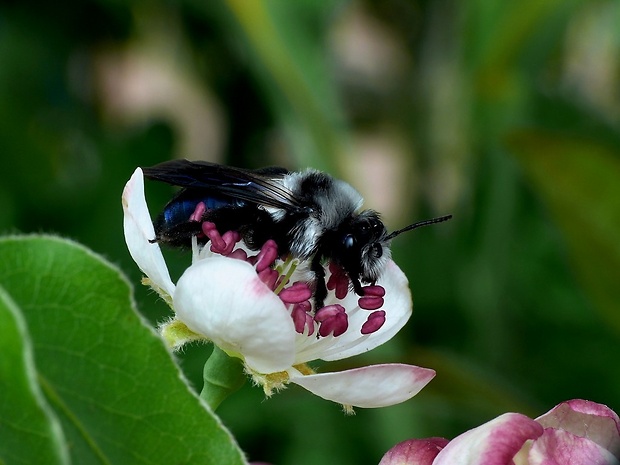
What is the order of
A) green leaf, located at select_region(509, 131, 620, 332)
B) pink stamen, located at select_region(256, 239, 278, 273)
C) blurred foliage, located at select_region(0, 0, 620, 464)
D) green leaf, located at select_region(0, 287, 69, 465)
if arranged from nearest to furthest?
1. green leaf, located at select_region(0, 287, 69, 465)
2. pink stamen, located at select_region(256, 239, 278, 273)
3. green leaf, located at select_region(509, 131, 620, 332)
4. blurred foliage, located at select_region(0, 0, 620, 464)

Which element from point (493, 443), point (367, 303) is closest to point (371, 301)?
→ point (367, 303)

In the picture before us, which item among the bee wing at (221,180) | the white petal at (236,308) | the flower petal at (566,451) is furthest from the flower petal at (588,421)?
the bee wing at (221,180)

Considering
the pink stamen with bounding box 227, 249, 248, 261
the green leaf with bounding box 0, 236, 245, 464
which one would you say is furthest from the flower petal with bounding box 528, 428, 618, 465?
the pink stamen with bounding box 227, 249, 248, 261

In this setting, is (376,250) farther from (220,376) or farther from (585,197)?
(585,197)

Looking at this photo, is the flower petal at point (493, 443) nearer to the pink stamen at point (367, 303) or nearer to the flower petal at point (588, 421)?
the flower petal at point (588, 421)

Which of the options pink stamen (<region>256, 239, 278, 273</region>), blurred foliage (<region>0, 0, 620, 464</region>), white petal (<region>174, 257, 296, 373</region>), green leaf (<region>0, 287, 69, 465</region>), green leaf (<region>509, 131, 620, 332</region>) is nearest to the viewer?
green leaf (<region>0, 287, 69, 465</region>)

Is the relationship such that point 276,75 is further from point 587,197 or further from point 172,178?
point 172,178

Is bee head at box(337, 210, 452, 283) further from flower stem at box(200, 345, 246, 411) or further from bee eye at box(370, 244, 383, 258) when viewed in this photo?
flower stem at box(200, 345, 246, 411)

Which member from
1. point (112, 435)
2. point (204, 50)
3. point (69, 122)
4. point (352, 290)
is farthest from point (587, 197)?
point (69, 122)

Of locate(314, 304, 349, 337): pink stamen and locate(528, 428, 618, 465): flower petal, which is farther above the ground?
locate(528, 428, 618, 465): flower petal
